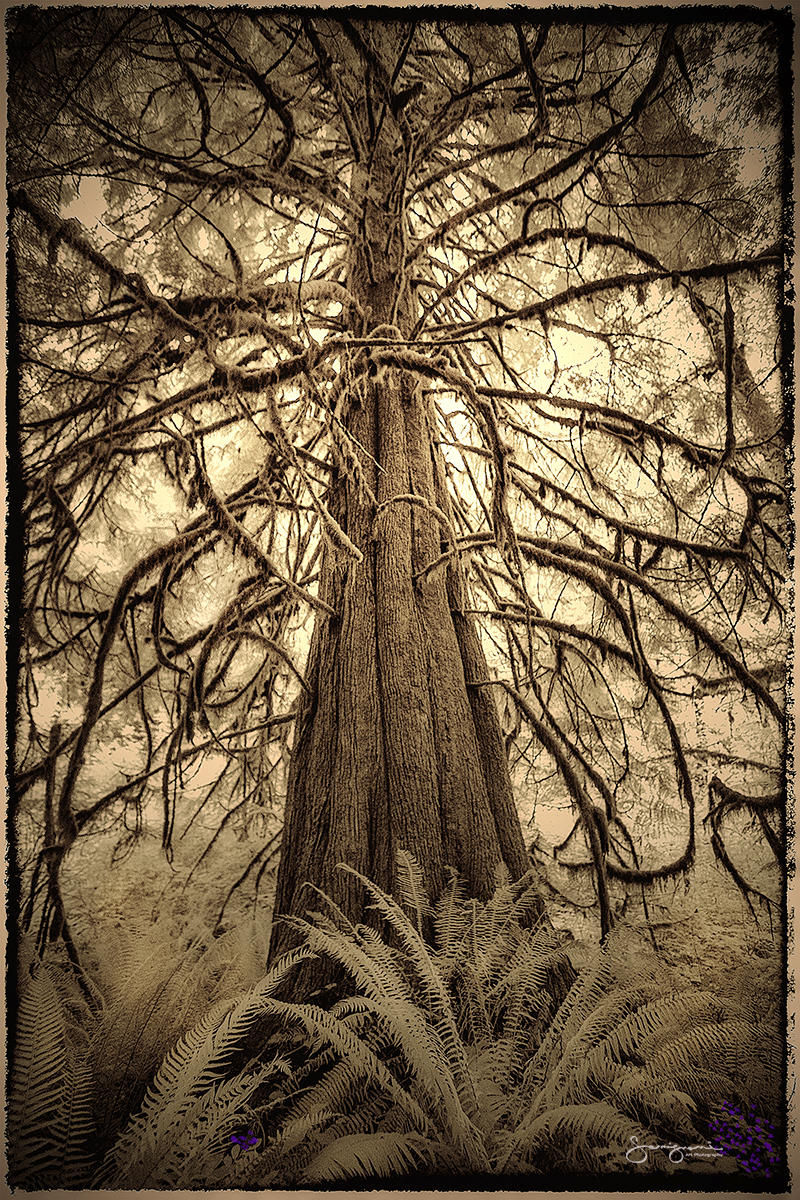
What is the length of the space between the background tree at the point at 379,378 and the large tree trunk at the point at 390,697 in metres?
0.01

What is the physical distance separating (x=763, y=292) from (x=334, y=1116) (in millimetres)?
2659

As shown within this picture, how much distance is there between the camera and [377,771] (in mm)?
2369

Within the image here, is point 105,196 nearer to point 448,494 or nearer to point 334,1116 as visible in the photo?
point 448,494

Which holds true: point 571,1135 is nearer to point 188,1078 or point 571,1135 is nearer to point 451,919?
point 451,919

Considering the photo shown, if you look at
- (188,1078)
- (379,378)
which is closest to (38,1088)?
(188,1078)

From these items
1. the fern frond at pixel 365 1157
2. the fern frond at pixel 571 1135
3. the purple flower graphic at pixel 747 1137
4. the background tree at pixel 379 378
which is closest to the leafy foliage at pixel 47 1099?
the background tree at pixel 379 378

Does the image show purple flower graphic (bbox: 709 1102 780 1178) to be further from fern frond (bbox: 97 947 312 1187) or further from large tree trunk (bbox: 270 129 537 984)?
fern frond (bbox: 97 947 312 1187)

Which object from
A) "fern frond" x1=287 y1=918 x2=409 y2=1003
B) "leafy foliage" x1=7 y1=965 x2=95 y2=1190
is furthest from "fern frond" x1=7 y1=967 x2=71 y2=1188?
"fern frond" x1=287 y1=918 x2=409 y2=1003

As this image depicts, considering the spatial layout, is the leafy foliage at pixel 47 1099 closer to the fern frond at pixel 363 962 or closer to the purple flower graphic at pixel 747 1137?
the fern frond at pixel 363 962

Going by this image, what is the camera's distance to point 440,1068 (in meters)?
2.04

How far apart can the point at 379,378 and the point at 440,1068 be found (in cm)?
195

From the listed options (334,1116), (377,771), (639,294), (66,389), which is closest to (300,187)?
(66,389)

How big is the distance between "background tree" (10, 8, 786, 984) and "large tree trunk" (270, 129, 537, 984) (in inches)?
0.4

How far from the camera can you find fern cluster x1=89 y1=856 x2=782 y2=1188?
205 centimetres
